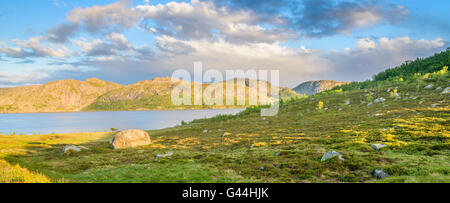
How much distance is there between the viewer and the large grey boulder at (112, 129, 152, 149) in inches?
1359

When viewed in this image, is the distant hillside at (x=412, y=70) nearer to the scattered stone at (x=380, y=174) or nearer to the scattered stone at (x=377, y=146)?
the scattered stone at (x=377, y=146)

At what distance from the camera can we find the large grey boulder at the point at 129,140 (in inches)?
1359

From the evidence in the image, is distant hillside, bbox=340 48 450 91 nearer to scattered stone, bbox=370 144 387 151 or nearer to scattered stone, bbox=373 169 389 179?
scattered stone, bbox=370 144 387 151

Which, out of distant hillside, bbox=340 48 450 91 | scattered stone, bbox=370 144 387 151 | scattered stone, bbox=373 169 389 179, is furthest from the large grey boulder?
distant hillside, bbox=340 48 450 91

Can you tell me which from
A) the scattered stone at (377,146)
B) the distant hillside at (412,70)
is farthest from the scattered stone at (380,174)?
the distant hillside at (412,70)

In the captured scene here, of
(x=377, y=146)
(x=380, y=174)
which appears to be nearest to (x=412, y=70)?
(x=377, y=146)

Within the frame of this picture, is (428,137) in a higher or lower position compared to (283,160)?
higher

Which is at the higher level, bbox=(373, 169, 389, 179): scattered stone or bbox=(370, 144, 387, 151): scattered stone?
bbox=(370, 144, 387, 151): scattered stone

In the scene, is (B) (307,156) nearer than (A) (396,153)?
No

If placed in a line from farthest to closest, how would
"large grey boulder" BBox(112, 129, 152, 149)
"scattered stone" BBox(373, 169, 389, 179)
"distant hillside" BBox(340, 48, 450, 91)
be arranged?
"distant hillside" BBox(340, 48, 450, 91), "large grey boulder" BBox(112, 129, 152, 149), "scattered stone" BBox(373, 169, 389, 179)
